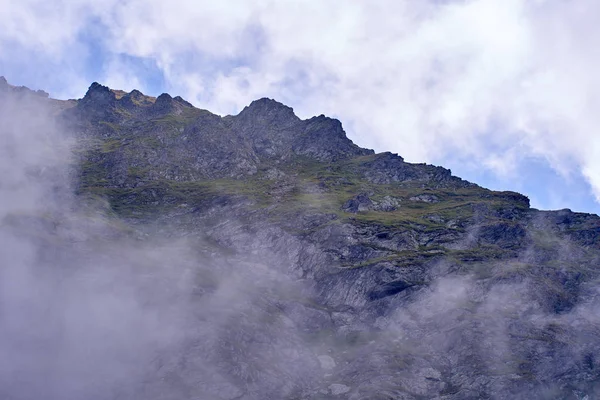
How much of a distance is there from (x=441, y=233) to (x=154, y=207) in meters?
101

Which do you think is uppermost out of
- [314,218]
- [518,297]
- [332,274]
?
[314,218]

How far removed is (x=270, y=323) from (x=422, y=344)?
36053 millimetres

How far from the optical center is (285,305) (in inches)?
5581

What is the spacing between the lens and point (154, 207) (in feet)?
644

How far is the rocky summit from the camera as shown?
357 feet

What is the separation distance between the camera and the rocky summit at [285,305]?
10875 centimetres

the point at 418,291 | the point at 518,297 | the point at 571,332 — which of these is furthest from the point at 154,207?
the point at 571,332

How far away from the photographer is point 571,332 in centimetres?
12594

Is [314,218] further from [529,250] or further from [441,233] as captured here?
[529,250]

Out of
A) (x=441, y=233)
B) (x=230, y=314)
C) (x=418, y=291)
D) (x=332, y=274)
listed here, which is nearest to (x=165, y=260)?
(x=230, y=314)

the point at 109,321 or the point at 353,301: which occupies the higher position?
the point at 353,301

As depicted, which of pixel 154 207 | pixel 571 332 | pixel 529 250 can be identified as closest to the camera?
pixel 571 332

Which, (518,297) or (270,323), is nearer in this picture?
(270,323)

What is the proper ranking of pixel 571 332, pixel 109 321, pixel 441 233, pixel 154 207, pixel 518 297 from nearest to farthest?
pixel 109 321
pixel 571 332
pixel 518 297
pixel 441 233
pixel 154 207
